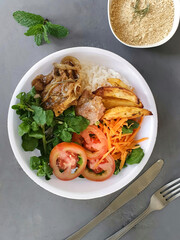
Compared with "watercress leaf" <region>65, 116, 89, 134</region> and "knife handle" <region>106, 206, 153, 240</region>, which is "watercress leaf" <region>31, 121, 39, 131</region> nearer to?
"watercress leaf" <region>65, 116, 89, 134</region>

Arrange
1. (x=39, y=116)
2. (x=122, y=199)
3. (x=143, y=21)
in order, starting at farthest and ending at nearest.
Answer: (x=122, y=199) → (x=143, y=21) → (x=39, y=116)

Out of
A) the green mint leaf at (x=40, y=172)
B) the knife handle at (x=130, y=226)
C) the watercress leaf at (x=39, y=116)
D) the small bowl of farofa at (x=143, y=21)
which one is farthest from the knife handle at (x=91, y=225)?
the small bowl of farofa at (x=143, y=21)

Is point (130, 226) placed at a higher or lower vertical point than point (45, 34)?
lower

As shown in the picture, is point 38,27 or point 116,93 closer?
point 116,93

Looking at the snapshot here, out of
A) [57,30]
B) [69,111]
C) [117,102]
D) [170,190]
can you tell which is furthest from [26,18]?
[170,190]

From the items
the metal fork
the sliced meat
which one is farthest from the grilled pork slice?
the metal fork

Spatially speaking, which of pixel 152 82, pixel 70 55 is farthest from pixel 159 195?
pixel 70 55

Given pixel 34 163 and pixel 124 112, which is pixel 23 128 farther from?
pixel 124 112
